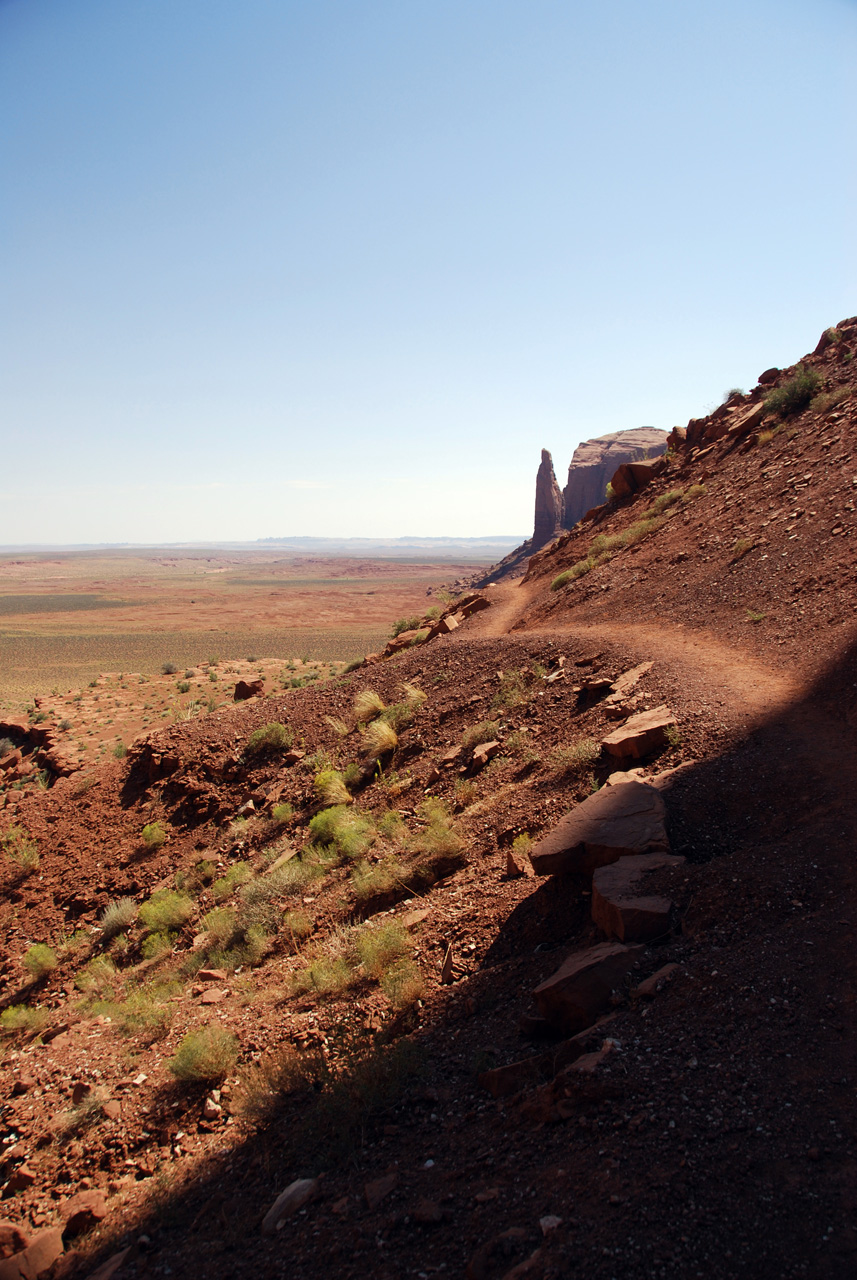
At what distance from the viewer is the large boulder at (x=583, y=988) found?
4426 mm

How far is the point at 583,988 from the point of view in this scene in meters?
4.50

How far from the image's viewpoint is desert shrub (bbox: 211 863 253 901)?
1012cm

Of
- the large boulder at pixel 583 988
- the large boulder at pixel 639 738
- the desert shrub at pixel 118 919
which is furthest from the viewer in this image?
the desert shrub at pixel 118 919

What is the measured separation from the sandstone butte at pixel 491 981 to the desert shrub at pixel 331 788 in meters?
0.09

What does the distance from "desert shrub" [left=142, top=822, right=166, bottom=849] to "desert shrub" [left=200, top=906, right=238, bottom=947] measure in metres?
3.67

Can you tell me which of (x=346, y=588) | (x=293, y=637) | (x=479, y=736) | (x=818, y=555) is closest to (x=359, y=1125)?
(x=479, y=736)

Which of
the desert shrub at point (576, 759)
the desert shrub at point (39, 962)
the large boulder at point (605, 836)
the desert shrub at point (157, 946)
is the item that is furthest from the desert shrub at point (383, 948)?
the desert shrub at point (39, 962)

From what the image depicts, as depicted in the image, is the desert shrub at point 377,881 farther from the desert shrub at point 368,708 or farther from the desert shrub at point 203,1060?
the desert shrub at point 368,708

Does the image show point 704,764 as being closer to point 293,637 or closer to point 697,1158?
point 697,1158

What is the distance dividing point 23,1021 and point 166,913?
6.81ft

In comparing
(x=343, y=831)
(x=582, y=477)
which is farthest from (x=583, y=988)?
(x=582, y=477)

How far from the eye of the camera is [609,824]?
599 centimetres

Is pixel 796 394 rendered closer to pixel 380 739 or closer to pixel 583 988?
pixel 380 739

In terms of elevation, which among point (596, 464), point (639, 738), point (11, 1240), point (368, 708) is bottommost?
point (11, 1240)
